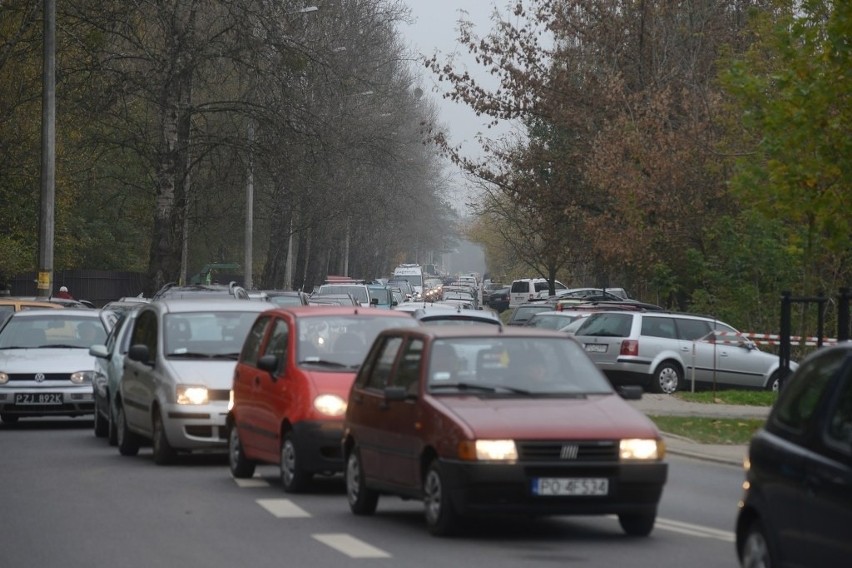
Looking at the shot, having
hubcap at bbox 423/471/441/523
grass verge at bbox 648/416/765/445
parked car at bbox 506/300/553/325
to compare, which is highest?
parked car at bbox 506/300/553/325

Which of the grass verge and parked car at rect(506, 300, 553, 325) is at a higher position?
parked car at rect(506, 300, 553, 325)


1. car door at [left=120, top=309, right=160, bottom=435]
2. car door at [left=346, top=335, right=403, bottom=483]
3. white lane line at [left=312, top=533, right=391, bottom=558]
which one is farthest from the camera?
car door at [left=120, top=309, right=160, bottom=435]

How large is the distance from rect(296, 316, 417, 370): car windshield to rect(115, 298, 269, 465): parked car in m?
2.20

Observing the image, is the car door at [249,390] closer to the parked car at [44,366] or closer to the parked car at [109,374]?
the parked car at [109,374]

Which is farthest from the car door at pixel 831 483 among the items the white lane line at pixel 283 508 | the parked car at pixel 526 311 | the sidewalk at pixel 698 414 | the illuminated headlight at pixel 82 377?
the parked car at pixel 526 311

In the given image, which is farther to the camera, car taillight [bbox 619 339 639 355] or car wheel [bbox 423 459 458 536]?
car taillight [bbox 619 339 639 355]

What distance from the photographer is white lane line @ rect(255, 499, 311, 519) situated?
12.4 metres

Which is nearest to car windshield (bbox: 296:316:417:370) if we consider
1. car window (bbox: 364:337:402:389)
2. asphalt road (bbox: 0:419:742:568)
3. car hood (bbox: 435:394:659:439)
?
asphalt road (bbox: 0:419:742:568)

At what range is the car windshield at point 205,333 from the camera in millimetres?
17219

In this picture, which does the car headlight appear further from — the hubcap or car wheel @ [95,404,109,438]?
car wheel @ [95,404,109,438]

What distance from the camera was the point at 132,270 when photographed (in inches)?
2808

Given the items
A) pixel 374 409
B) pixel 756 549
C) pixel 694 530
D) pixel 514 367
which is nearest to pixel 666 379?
pixel 694 530

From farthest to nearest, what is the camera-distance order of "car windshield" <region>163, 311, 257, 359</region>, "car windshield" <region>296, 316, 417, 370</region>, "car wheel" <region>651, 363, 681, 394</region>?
"car wheel" <region>651, 363, 681, 394</region>
"car windshield" <region>163, 311, 257, 359</region>
"car windshield" <region>296, 316, 417, 370</region>

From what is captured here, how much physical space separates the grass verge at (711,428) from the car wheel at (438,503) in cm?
967
